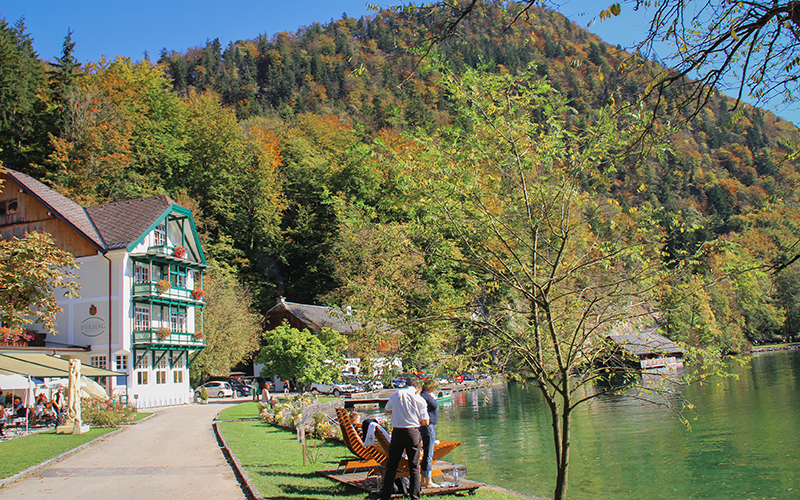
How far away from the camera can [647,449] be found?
1994 cm

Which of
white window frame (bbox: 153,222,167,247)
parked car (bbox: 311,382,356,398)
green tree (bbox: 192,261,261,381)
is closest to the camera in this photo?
white window frame (bbox: 153,222,167,247)

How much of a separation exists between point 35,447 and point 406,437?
12609 mm

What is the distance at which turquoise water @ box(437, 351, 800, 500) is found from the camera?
49.3 feet

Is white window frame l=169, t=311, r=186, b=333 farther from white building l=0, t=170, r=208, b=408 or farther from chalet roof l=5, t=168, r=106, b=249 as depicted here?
chalet roof l=5, t=168, r=106, b=249

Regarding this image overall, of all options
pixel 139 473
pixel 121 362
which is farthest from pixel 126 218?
pixel 139 473

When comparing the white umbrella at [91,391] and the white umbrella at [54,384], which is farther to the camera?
the white umbrella at [54,384]

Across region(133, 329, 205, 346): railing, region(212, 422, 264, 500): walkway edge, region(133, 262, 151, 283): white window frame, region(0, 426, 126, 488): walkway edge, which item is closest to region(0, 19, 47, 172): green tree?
region(133, 262, 151, 283): white window frame

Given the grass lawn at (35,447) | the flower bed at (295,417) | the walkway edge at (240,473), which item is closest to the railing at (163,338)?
the flower bed at (295,417)

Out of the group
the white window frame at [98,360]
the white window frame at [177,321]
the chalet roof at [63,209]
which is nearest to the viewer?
the white window frame at [98,360]

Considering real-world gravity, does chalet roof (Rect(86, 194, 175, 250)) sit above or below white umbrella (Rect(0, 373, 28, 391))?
Answer: above

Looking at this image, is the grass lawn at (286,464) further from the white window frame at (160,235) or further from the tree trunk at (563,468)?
the white window frame at (160,235)

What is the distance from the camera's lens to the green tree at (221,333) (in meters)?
44.2

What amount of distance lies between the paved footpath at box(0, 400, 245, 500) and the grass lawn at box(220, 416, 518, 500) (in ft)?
1.82

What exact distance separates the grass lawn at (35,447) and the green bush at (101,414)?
3.78 ft
